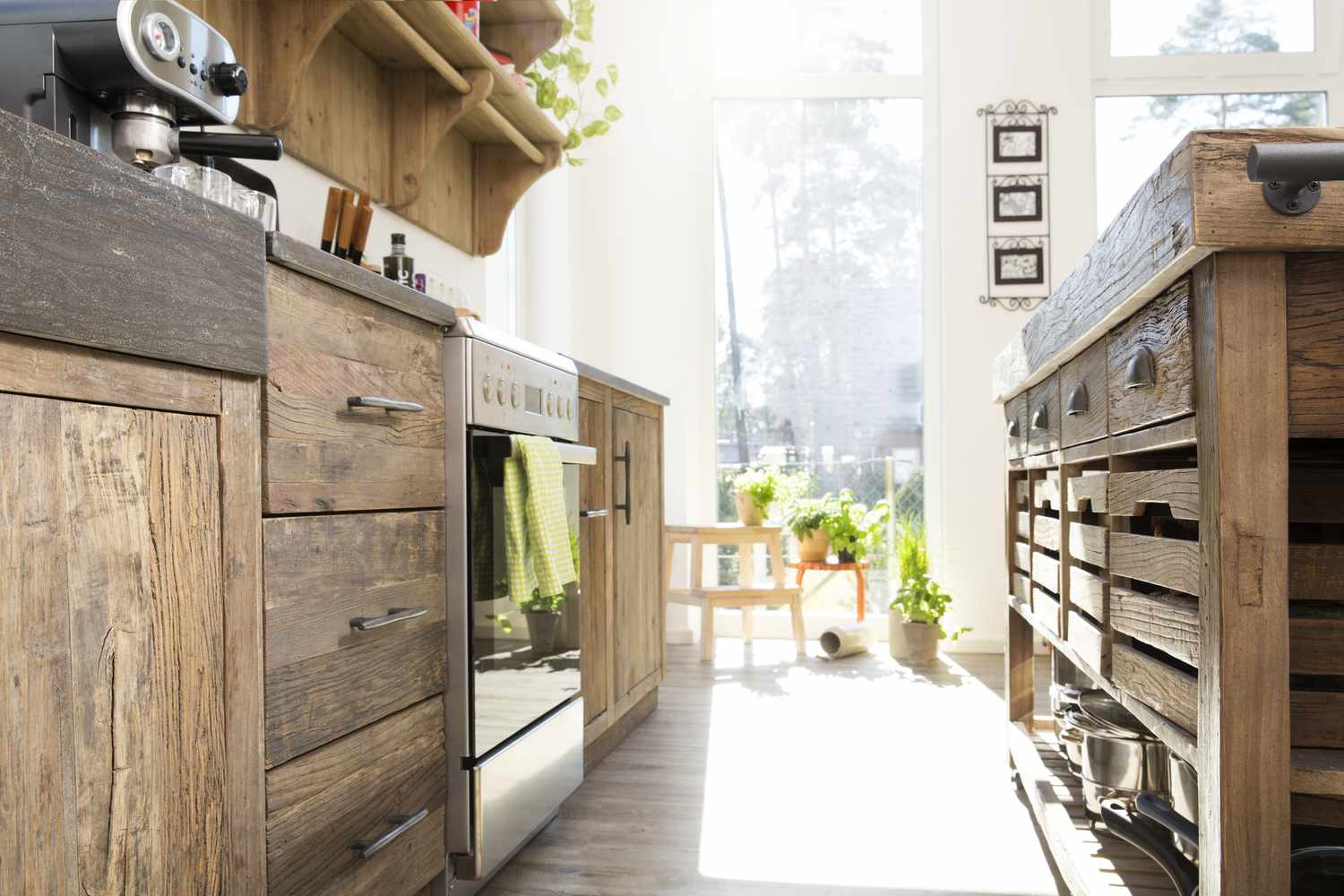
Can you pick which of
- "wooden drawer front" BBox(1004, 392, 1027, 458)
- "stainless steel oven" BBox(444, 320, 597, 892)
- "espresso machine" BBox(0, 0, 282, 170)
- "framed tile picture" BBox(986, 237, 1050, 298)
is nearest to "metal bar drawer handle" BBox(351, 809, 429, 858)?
"stainless steel oven" BBox(444, 320, 597, 892)

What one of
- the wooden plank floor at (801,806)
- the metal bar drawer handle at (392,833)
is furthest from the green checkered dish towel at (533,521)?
the wooden plank floor at (801,806)

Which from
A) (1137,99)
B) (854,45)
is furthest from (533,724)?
(1137,99)

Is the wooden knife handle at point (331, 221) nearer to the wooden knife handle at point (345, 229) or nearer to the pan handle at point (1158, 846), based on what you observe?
the wooden knife handle at point (345, 229)

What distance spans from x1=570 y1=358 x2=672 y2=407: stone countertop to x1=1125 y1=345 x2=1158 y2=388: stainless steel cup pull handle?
1.36 m

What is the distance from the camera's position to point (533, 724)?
1942 millimetres

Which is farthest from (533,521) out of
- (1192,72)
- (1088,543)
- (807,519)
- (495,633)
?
(1192,72)

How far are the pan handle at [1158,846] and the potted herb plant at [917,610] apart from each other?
2.63m

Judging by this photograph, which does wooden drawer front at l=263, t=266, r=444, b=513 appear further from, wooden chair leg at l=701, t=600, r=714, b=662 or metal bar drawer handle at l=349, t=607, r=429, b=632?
wooden chair leg at l=701, t=600, r=714, b=662

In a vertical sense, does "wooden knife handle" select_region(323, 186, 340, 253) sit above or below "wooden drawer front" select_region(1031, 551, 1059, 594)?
above

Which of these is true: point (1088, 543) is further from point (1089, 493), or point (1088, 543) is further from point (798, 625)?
point (798, 625)

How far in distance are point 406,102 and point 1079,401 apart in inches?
68.6

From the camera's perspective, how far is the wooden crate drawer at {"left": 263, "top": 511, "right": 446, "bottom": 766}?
1192 mm

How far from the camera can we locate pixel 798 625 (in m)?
4.20

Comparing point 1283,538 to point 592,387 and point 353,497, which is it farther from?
point 592,387
